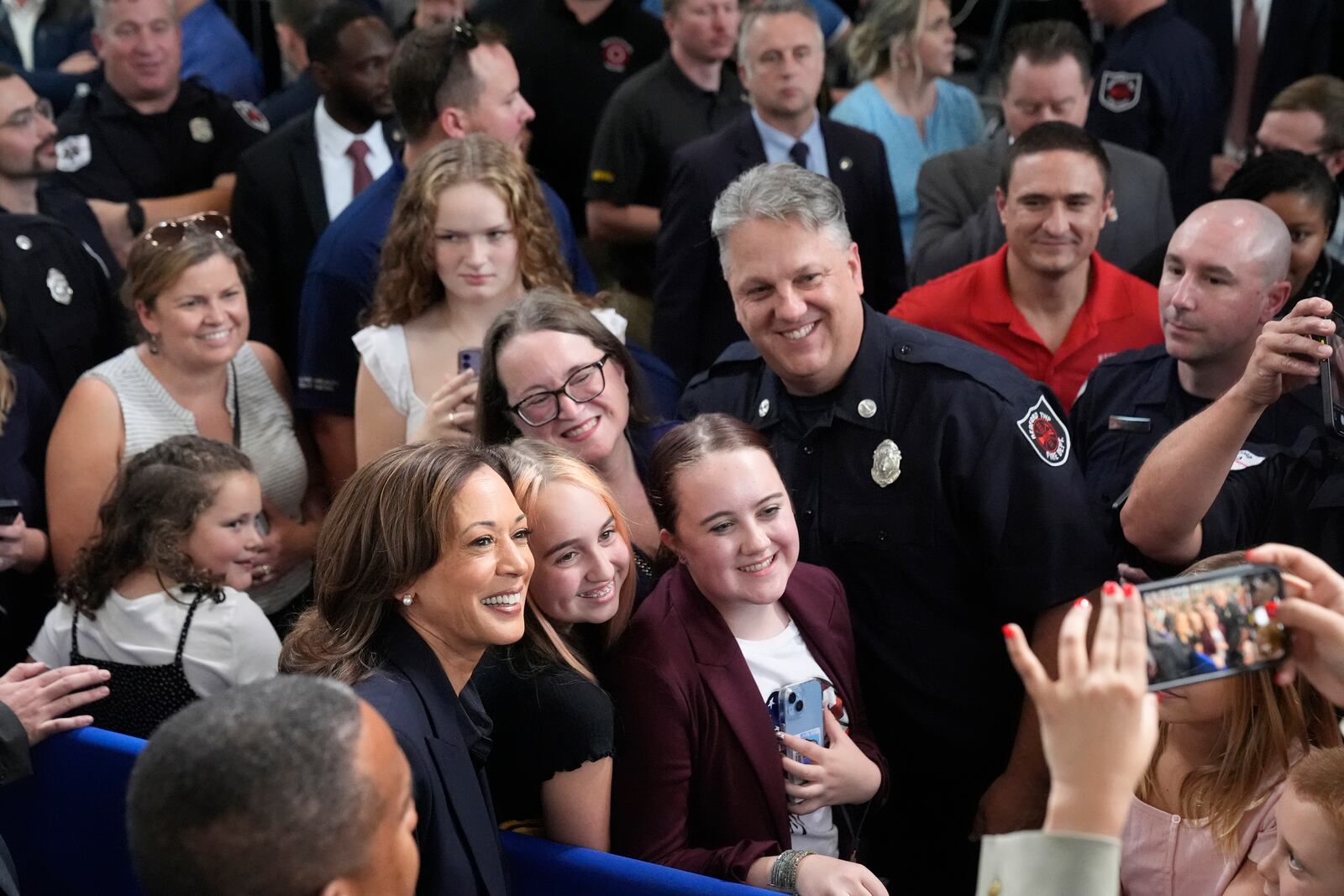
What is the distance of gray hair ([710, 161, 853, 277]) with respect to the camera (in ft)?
10.1

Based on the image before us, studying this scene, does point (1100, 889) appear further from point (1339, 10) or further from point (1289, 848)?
point (1339, 10)

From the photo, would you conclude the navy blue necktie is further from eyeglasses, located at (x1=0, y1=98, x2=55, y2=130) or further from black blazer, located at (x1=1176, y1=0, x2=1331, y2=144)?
eyeglasses, located at (x1=0, y1=98, x2=55, y2=130)

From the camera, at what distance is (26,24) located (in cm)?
667

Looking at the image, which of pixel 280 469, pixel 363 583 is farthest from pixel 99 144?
pixel 363 583

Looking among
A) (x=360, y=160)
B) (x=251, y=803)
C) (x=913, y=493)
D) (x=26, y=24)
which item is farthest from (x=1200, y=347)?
(x=26, y=24)

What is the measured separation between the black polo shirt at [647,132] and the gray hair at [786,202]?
2112 millimetres

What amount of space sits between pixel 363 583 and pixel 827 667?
2.96 ft

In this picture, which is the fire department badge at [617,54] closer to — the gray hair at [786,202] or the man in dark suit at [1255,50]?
the man in dark suit at [1255,50]

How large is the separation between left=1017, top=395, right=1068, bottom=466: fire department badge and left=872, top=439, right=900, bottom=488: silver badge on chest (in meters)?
0.25

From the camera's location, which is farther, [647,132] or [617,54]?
[617,54]

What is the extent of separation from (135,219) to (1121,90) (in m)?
3.35

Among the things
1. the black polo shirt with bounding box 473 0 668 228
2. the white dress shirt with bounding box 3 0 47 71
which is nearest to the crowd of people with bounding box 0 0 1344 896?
the black polo shirt with bounding box 473 0 668 228

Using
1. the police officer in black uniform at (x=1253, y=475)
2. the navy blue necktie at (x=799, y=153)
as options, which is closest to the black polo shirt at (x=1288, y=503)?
the police officer in black uniform at (x=1253, y=475)

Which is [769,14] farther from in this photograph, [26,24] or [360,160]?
[26,24]
